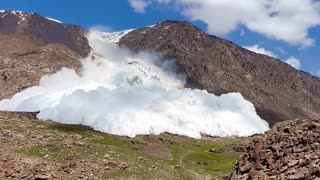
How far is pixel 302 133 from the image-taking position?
43750mm

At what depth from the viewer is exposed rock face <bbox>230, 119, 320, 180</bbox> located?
40237 millimetres

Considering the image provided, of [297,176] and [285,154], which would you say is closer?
[297,176]

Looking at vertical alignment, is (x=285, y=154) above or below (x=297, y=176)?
above

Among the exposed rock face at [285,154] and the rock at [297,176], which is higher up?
the exposed rock face at [285,154]

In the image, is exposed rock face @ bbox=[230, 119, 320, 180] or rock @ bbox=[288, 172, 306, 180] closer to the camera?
rock @ bbox=[288, 172, 306, 180]

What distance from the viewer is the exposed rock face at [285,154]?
40237 millimetres

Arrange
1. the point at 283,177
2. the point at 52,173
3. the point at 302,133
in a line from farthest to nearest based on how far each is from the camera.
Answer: the point at 52,173
the point at 302,133
the point at 283,177

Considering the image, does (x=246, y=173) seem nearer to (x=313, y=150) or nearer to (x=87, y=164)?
(x=313, y=150)

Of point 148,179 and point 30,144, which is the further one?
point 30,144

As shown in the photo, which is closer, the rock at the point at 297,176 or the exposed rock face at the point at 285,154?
the rock at the point at 297,176

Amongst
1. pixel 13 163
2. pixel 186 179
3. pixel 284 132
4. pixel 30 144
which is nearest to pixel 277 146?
pixel 284 132

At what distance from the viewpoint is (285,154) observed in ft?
140

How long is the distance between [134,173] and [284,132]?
75.0 m

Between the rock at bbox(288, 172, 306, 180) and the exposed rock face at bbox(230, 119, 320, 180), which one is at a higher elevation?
the exposed rock face at bbox(230, 119, 320, 180)
